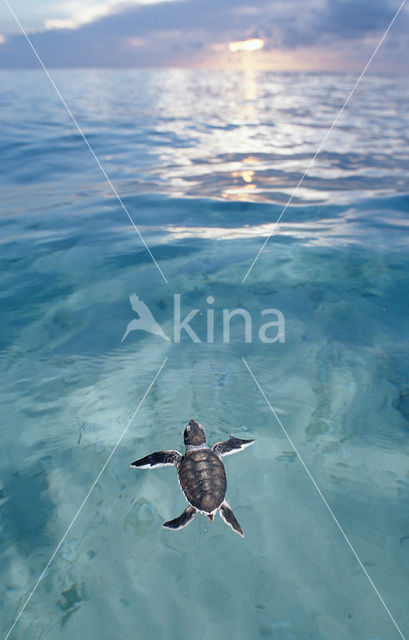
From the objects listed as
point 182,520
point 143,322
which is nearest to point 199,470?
point 182,520

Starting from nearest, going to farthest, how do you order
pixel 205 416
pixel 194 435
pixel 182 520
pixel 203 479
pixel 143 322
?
pixel 182 520 < pixel 203 479 < pixel 194 435 < pixel 205 416 < pixel 143 322

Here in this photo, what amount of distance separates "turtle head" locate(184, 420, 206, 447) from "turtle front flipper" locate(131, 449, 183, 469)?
0.21 m

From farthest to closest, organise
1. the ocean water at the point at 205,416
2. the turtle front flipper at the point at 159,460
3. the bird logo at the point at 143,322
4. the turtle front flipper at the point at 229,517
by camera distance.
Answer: the bird logo at the point at 143,322 < the turtle front flipper at the point at 159,460 < the turtle front flipper at the point at 229,517 < the ocean water at the point at 205,416

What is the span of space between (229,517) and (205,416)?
5.31 feet

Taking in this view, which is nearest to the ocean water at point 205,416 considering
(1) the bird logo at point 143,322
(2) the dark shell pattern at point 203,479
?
(1) the bird logo at point 143,322

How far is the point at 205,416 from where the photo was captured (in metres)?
5.57

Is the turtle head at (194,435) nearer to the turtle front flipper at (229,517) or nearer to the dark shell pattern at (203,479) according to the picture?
the dark shell pattern at (203,479)

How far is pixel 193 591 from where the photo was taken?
12.7ft

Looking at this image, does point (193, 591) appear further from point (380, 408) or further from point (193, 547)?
point (380, 408)

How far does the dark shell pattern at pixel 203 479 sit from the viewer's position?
4.09 meters

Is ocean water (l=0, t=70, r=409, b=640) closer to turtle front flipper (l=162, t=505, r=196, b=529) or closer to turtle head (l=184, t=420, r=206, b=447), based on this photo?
turtle front flipper (l=162, t=505, r=196, b=529)

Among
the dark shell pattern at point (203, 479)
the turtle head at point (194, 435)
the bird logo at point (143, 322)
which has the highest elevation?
the bird logo at point (143, 322)

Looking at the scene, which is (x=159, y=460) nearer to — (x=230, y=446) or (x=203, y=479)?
(x=203, y=479)

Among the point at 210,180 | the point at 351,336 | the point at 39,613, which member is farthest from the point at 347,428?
the point at 210,180
